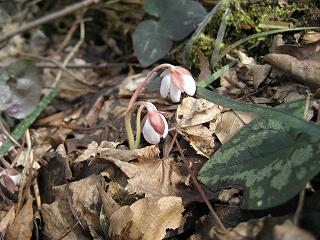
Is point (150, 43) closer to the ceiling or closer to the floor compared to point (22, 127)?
closer to the ceiling

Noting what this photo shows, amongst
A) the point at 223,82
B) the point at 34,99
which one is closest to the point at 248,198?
the point at 223,82

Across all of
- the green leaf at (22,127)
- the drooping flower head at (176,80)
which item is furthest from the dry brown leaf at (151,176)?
the green leaf at (22,127)

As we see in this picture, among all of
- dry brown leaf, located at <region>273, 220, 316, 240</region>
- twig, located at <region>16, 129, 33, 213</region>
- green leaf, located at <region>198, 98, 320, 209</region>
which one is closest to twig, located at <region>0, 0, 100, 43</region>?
twig, located at <region>16, 129, 33, 213</region>

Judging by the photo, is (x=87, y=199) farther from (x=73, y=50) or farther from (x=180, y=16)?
(x=73, y=50)

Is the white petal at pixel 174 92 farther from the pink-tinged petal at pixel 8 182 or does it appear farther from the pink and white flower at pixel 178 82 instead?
the pink-tinged petal at pixel 8 182

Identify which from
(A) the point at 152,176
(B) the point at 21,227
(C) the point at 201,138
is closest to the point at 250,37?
(C) the point at 201,138

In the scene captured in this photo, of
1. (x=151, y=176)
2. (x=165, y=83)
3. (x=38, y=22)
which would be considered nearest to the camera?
(x=151, y=176)

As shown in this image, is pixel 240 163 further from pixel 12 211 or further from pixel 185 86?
pixel 12 211
